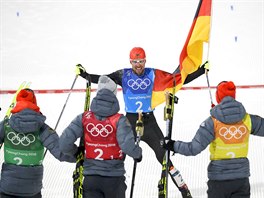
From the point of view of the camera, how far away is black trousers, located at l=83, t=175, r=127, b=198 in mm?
5969

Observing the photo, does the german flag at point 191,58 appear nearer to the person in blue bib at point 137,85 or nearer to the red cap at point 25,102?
the person in blue bib at point 137,85

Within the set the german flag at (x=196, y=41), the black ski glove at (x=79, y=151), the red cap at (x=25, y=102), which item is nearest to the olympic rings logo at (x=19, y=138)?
the red cap at (x=25, y=102)

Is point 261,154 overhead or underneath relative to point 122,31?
underneath

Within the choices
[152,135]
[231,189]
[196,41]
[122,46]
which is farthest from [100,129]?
[122,46]

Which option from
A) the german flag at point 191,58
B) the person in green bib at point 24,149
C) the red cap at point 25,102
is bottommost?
the person in green bib at point 24,149

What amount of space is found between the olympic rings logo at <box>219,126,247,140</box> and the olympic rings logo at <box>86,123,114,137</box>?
39.8 inches

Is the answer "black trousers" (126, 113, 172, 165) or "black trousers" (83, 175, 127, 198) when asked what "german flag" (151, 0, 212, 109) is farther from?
"black trousers" (83, 175, 127, 198)

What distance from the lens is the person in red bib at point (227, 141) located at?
5.94 metres

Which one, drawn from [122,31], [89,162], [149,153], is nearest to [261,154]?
→ [149,153]

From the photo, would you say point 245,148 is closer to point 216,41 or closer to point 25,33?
point 216,41

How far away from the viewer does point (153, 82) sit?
8.10 m

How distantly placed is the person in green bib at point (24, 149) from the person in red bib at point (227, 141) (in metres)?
1.35

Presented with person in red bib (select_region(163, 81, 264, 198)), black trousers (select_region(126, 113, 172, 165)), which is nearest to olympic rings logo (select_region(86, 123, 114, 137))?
person in red bib (select_region(163, 81, 264, 198))

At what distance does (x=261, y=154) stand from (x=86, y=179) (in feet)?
13.8
